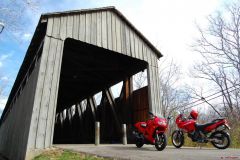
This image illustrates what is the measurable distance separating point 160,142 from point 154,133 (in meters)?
0.48

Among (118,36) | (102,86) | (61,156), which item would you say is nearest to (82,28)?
(118,36)

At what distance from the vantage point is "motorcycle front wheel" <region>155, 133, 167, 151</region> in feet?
17.5

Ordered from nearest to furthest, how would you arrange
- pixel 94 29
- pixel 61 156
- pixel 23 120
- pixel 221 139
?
pixel 61 156, pixel 221 139, pixel 23 120, pixel 94 29

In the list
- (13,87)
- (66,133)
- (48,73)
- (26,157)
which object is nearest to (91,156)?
(26,157)

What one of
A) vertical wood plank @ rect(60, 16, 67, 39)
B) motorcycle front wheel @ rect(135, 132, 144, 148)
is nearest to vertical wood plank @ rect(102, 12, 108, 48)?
vertical wood plank @ rect(60, 16, 67, 39)

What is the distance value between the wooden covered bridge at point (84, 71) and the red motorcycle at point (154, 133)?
6.51ft

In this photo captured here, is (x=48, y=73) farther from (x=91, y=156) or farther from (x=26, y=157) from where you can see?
(x=91, y=156)

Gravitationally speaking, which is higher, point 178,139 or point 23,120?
point 23,120

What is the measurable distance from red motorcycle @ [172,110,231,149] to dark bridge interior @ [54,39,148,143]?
2.66 meters

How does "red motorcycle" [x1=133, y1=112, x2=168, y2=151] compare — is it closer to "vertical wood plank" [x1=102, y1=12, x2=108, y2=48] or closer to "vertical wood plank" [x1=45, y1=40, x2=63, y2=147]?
"vertical wood plank" [x1=45, y1=40, x2=63, y2=147]

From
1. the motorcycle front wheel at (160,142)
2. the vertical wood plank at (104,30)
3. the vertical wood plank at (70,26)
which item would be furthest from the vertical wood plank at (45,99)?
the motorcycle front wheel at (160,142)

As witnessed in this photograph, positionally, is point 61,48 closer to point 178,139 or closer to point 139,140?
point 139,140

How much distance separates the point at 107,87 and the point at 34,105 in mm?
6336

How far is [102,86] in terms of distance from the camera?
12602mm
